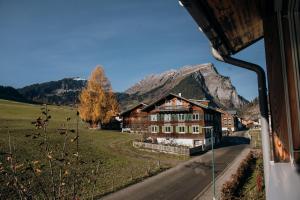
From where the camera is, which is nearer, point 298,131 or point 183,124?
point 298,131

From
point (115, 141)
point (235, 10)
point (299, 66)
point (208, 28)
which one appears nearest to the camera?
point (299, 66)

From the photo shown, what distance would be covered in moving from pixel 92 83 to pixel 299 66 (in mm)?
63541

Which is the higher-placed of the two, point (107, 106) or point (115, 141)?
point (107, 106)

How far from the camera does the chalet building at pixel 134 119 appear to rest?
69.8 metres

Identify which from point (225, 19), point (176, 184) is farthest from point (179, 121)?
point (225, 19)

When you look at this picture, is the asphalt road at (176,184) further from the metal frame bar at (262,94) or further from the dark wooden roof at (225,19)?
the metal frame bar at (262,94)

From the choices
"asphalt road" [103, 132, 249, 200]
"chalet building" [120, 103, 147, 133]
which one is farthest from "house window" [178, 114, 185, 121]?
"asphalt road" [103, 132, 249, 200]

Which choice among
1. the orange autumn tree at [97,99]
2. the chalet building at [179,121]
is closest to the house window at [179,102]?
the chalet building at [179,121]

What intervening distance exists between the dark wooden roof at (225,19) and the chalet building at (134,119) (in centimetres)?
6434

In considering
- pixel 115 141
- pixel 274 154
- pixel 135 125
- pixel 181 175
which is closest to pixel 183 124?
pixel 115 141

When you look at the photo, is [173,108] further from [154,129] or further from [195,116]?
[154,129]

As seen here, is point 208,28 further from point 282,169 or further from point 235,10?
point 282,169

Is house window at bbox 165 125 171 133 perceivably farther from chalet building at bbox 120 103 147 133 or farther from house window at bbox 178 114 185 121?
chalet building at bbox 120 103 147 133

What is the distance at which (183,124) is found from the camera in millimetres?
55844
